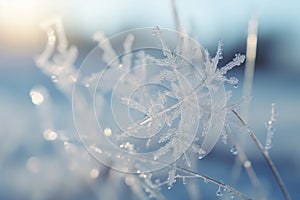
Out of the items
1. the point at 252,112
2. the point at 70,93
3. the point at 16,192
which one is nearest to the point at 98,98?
the point at 70,93

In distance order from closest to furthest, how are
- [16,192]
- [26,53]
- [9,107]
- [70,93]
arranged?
[70,93], [16,192], [9,107], [26,53]

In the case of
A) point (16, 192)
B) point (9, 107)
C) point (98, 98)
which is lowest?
point (16, 192)

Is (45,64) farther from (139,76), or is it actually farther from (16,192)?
(16,192)

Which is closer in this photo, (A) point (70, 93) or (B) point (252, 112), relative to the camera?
(A) point (70, 93)

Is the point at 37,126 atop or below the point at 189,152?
below

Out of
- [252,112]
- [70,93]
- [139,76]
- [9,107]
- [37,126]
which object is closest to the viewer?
[139,76]

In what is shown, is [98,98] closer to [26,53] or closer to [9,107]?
[9,107]

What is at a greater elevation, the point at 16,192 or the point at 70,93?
the point at 70,93

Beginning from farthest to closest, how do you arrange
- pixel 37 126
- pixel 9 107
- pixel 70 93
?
pixel 9 107 → pixel 37 126 → pixel 70 93

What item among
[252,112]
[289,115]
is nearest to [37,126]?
[252,112]
